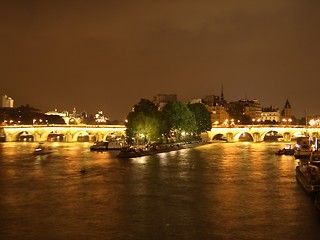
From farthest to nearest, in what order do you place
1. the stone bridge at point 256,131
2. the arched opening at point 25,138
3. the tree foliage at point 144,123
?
the arched opening at point 25,138 < the stone bridge at point 256,131 < the tree foliage at point 144,123

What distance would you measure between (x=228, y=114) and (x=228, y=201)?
11382cm

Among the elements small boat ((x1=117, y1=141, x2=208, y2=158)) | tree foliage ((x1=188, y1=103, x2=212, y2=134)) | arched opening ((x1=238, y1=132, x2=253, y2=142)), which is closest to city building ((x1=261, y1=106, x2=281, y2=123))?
arched opening ((x1=238, y1=132, x2=253, y2=142))

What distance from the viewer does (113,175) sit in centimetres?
3578

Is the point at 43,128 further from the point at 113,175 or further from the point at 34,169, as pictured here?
the point at 113,175

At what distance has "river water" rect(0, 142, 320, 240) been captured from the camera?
1845 centimetres

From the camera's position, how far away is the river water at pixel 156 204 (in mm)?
Result: 18453

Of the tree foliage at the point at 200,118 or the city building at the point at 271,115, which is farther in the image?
the city building at the point at 271,115

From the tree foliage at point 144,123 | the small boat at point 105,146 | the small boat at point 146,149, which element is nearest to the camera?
the small boat at point 146,149

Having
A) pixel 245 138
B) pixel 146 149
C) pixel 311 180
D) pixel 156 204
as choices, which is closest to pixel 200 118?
pixel 146 149

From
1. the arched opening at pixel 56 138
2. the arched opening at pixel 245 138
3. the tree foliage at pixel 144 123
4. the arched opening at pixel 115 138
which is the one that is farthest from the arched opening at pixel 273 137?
the arched opening at pixel 56 138

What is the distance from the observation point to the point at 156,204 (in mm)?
23688

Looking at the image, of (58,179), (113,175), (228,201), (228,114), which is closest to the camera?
(228,201)

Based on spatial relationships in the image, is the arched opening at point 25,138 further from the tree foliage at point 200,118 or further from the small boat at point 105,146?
the small boat at point 105,146

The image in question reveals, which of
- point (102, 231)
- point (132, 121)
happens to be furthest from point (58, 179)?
point (132, 121)
